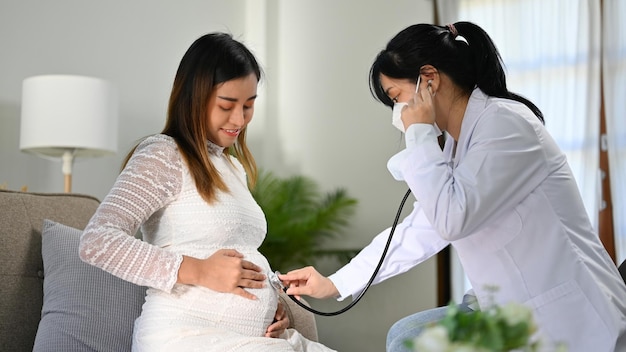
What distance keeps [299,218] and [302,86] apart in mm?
960

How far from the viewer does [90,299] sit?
1.95m

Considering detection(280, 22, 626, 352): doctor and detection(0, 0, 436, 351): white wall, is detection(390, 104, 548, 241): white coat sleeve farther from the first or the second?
detection(0, 0, 436, 351): white wall

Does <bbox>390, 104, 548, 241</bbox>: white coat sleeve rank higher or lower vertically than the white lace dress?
higher

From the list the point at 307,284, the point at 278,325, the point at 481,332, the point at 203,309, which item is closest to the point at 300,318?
the point at 307,284

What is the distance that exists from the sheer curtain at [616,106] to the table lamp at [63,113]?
8.85 ft

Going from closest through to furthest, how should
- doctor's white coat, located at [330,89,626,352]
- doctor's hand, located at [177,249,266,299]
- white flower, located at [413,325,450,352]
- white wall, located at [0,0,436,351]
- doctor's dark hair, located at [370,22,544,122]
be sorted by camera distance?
white flower, located at [413,325,450,352]
doctor's white coat, located at [330,89,626,352]
doctor's hand, located at [177,249,266,299]
doctor's dark hair, located at [370,22,544,122]
white wall, located at [0,0,436,351]

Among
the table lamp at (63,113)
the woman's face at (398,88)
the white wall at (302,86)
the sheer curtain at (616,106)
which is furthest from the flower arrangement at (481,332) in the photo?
the sheer curtain at (616,106)

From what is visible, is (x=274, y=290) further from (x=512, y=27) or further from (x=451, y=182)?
(x=512, y=27)

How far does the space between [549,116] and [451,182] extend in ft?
10.2

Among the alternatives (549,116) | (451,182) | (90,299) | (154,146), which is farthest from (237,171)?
(549,116)

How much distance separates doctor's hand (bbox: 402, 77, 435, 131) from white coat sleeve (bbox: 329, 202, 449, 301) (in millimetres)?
439

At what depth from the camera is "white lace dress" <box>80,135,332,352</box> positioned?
1587mm

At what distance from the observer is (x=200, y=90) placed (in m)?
1.80

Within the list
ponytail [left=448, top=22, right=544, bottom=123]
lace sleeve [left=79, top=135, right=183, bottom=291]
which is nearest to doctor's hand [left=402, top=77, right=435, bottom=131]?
ponytail [left=448, top=22, right=544, bottom=123]
